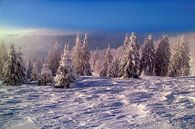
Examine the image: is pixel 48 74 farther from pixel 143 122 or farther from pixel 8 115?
pixel 143 122

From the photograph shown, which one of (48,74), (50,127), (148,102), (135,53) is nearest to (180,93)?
(148,102)

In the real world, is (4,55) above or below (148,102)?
above

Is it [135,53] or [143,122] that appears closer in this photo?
[143,122]

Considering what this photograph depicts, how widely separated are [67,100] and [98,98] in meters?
2.54

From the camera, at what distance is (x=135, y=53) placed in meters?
44.9

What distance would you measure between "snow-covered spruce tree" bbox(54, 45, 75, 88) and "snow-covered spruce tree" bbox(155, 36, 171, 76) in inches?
1145

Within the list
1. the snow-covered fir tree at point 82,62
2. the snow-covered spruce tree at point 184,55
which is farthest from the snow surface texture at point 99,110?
the snow-covered spruce tree at point 184,55

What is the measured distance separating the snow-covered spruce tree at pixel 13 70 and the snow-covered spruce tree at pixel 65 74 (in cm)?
549

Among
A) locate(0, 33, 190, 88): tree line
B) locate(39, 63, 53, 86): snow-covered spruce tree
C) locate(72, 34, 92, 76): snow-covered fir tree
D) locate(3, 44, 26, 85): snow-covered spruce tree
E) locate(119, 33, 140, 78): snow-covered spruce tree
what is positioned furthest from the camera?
locate(72, 34, 92, 76): snow-covered fir tree

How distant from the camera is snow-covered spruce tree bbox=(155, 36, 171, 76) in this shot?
191 ft

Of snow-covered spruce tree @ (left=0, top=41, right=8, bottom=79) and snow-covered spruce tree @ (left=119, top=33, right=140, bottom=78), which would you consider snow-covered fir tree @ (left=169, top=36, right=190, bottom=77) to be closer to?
snow-covered spruce tree @ (left=119, top=33, right=140, bottom=78)

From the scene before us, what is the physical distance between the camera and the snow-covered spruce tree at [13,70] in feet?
111

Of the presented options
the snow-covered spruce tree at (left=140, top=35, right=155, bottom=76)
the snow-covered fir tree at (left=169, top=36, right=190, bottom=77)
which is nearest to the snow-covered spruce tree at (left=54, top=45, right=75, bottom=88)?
the snow-covered spruce tree at (left=140, top=35, right=155, bottom=76)

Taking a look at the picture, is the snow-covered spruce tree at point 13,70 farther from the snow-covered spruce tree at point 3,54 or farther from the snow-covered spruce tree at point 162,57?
the snow-covered spruce tree at point 162,57
